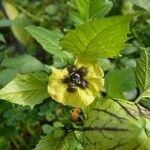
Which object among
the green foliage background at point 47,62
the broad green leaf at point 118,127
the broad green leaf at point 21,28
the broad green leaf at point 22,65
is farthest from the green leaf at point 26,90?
the broad green leaf at point 21,28

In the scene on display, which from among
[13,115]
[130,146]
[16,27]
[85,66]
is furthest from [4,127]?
[130,146]

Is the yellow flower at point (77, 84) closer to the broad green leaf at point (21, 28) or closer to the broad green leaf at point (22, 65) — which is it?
the broad green leaf at point (22, 65)

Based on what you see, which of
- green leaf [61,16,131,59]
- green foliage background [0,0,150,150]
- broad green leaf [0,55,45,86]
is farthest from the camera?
broad green leaf [0,55,45,86]

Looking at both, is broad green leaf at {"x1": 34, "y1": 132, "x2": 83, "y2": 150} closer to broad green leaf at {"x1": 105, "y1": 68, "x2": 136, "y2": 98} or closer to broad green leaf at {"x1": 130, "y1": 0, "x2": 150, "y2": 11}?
broad green leaf at {"x1": 105, "y1": 68, "x2": 136, "y2": 98}

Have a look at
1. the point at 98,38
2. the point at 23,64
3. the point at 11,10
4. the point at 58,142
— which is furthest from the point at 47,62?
the point at 98,38

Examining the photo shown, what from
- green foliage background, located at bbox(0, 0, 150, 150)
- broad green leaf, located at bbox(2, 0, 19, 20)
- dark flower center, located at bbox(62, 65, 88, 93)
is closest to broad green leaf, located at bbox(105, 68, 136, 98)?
green foliage background, located at bbox(0, 0, 150, 150)
